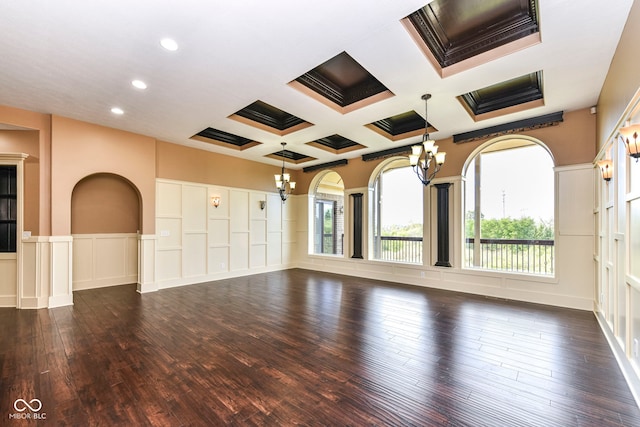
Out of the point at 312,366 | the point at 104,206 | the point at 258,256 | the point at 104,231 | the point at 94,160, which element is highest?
the point at 94,160

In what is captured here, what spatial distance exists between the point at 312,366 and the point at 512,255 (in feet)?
16.0

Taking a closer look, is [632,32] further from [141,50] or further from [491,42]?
[141,50]

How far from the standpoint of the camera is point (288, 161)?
8094 millimetres

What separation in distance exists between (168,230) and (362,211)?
183 inches

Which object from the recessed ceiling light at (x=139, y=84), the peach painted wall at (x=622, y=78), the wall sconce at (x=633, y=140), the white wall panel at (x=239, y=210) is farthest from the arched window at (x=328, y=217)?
the wall sconce at (x=633, y=140)

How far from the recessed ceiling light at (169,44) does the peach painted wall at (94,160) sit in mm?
3360

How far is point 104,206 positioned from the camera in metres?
6.08

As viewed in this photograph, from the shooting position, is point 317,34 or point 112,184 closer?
point 317,34

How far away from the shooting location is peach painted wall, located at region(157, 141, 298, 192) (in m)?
6.21

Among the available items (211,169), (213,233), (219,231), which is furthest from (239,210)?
(211,169)

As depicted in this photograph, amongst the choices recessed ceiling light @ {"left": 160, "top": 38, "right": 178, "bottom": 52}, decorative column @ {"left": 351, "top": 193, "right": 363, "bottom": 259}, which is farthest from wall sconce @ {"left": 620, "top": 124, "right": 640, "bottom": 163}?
decorative column @ {"left": 351, "top": 193, "right": 363, "bottom": 259}

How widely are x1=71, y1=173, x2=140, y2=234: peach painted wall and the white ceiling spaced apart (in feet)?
5.81

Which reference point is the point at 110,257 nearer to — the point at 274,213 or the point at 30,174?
the point at 30,174

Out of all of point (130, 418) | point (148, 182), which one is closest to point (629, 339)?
point (130, 418)
